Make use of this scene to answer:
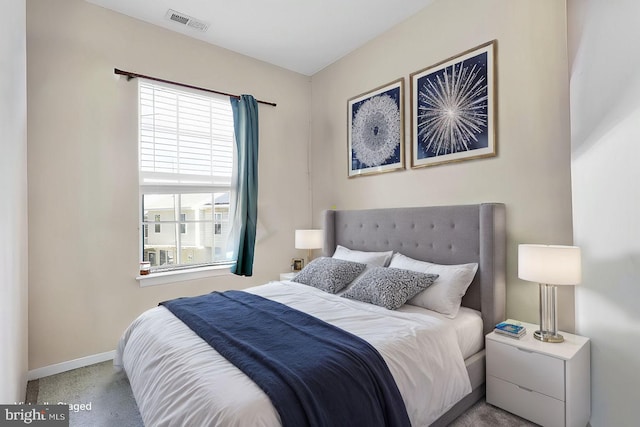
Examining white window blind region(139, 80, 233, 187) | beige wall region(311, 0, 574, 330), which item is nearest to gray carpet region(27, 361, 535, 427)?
beige wall region(311, 0, 574, 330)

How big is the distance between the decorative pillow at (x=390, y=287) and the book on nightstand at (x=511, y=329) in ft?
1.63

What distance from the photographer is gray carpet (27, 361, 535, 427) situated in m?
1.89

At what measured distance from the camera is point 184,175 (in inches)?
129

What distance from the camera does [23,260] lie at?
217cm

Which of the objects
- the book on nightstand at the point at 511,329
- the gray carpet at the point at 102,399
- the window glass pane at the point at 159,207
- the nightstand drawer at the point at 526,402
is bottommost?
the gray carpet at the point at 102,399

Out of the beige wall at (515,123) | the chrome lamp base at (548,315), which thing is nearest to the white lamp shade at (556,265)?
the chrome lamp base at (548,315)

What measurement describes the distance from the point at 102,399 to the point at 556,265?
305cm

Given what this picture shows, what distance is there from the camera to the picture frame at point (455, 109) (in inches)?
95.3

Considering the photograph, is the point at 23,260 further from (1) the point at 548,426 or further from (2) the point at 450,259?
(1) the point at 548,426

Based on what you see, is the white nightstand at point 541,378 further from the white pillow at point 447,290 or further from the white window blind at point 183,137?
the white window blind at point 183,137

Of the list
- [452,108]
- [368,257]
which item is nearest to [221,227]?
[368,257]

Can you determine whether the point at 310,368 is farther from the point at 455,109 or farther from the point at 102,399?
the point at 455,109

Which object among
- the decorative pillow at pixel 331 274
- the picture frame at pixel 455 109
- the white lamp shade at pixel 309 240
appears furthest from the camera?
the white lamp shade at pixel 309 240

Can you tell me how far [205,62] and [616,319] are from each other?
395 cm
